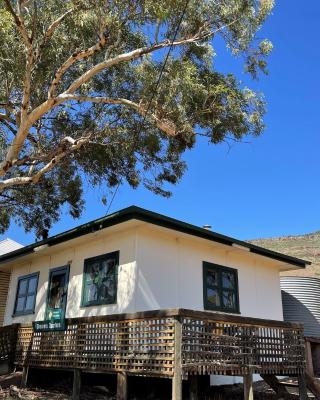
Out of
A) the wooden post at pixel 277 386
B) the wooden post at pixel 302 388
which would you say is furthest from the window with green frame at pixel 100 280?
the wooden post at pixel 302 388

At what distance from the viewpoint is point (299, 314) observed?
15.5m

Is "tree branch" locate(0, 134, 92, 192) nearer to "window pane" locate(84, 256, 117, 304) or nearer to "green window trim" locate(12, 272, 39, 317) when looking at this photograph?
"window pane" locate(84, 256, 117, 304)

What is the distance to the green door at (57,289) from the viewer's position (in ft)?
41.2

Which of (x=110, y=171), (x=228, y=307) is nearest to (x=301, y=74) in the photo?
(x=110, y=171)

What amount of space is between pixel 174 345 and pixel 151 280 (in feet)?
9.76

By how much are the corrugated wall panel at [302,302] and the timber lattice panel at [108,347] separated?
778 centimetres

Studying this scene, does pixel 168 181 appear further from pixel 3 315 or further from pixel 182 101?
pixel 3 315

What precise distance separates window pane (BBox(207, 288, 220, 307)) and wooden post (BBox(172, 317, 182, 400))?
4333 millimetres

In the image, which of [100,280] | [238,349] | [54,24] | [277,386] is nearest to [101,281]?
[100,280]

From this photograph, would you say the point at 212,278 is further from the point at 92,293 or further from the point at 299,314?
the point at 299,314

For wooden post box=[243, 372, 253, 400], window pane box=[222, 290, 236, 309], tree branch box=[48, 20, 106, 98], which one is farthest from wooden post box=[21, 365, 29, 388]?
tree branch box=[48, 20, 106, 98]

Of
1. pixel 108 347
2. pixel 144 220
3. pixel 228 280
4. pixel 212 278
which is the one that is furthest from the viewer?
pixel 228 280

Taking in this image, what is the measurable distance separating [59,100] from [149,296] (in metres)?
4.94

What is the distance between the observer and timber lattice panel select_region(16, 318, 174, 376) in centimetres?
810
